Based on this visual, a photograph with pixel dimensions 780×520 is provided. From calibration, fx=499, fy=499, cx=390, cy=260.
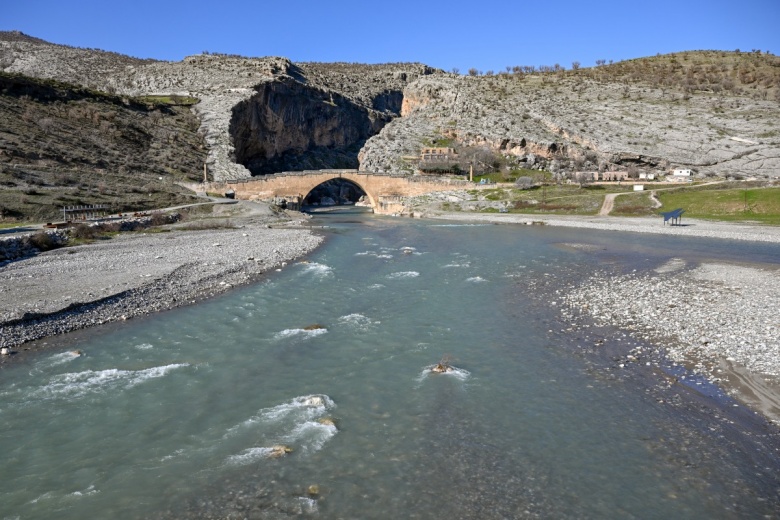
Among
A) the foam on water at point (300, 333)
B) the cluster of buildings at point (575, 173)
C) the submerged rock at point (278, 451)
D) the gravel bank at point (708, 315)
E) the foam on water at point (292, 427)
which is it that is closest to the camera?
the submerged rock at point (278, 451)

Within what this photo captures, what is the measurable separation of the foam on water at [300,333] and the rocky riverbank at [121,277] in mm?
6741

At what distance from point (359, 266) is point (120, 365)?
802 inches

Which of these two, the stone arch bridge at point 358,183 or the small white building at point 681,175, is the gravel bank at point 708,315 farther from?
the stone arch bridge at point 358,183

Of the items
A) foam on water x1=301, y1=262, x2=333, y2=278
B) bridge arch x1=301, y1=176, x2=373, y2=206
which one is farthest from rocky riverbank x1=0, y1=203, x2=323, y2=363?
bridge arch x1=301, y1=176, x2=373, y2=206

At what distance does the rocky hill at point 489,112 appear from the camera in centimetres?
10075

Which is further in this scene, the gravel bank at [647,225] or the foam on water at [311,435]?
the gravel bank at [647,225]

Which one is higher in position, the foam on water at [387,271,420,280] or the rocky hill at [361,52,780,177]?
the rocky hill at [361,52,780,177]

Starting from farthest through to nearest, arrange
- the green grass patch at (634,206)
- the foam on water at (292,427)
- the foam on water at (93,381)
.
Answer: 1. the green grass patch at (634,206)
2. the foam on water at (93,381)
3. the foam on water at (292,427)

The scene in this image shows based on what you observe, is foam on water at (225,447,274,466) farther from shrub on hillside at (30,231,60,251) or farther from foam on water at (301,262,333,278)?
shrub on hillside at (30,231,60,251)

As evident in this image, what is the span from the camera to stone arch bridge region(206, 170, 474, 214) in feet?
301

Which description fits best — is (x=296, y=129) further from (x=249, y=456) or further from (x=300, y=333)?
(x=249, y=456)

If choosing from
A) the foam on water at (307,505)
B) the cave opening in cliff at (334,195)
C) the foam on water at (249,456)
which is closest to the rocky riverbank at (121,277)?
the foam on water at (249,456)

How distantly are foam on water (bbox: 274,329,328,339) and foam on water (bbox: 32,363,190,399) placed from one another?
4.17m

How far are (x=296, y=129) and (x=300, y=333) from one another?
435 feet
